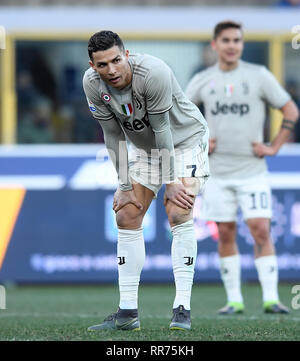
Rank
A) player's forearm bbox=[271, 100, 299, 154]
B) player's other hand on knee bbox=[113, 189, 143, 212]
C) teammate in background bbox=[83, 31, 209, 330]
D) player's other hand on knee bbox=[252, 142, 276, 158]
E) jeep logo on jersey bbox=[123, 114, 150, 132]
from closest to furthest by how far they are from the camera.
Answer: teammate in background bbox=[83, 31, 209, 330] → jeep logo on jersey bbox=[123, 114, 150, 132] → player's other hand on knee bbox=[113, 189, 143, 212] → player's other hand on knee bbox=[252, 142, 276, 158] → player's forearm bbox=[271, 100, 299, 154]

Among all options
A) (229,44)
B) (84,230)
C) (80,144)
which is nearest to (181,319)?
(229,44)

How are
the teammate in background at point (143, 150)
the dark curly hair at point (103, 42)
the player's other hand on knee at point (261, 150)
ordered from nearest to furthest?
the dark curly hair at point (103, 42) → the teammate in background at point (143, 150) → the player's other hand on knee at point (261, 150)

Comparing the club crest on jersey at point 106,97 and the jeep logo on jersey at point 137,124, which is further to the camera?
the jeep logo on jersey at point 137,124

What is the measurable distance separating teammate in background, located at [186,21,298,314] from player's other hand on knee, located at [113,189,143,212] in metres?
2.10

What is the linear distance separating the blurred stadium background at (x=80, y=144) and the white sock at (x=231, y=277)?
8.27 feet

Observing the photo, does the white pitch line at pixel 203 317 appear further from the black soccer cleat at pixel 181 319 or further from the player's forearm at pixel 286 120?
the player's forearm at pixel 286 120

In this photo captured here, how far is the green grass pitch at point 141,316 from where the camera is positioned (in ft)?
17.9

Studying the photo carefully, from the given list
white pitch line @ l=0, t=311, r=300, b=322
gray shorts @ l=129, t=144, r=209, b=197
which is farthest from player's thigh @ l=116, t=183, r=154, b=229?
white pitch line @ l=0, t=311, r=300, b=322

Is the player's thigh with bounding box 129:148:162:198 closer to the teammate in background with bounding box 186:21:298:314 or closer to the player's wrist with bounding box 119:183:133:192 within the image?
the player's wrist with bounding box 119:183:133:192

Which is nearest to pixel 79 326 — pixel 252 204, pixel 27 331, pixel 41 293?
pixel 27 331

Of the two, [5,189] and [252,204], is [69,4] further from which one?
[252,204]

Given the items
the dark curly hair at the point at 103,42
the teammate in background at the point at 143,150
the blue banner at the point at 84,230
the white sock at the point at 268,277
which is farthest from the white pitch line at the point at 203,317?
the blue banner at the point at 84,230

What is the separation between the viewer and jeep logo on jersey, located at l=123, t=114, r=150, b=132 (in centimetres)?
578
